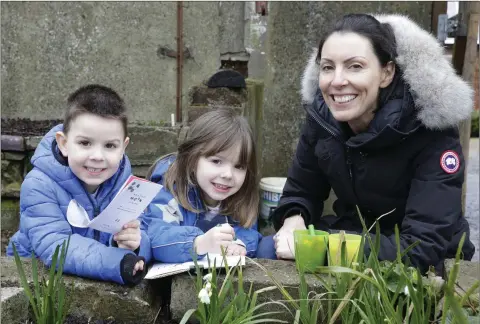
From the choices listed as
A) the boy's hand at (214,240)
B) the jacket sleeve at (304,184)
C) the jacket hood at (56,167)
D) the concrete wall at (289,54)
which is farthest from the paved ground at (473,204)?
the jacket hood at (56,167)

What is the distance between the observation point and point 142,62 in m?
6.28

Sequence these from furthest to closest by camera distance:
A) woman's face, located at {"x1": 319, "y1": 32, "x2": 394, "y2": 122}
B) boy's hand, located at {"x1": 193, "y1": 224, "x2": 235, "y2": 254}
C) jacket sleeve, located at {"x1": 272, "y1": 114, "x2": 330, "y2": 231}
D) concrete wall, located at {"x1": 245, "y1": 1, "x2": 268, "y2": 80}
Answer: concrete wall, located at {"x1": 245, "y1": 1, "x2": 268, "y2": 80} < jacket sleeve, located at {"x1": 272, "y1": 114, "x2": 330, "y2": 231} < woman's face, located at {"x1": 319, "y1": 32, "x2": 394, "y2": 122} < boy's hand, located at {"x1": 193, "y1": 224, "x2": 235, "y2": 254}

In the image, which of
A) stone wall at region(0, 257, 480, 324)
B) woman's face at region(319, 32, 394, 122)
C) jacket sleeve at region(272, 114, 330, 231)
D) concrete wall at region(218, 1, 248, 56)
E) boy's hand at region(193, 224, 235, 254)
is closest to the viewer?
stone wall at region(0, 257, 480, 324)

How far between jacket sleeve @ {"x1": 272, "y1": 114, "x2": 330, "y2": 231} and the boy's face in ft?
3.06

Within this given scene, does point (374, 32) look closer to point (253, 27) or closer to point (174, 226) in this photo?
point (174, 226)

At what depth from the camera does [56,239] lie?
6.64 ft

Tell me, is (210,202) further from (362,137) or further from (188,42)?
(188,42)

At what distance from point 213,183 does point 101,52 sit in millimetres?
4125

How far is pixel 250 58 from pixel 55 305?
5.26 metres

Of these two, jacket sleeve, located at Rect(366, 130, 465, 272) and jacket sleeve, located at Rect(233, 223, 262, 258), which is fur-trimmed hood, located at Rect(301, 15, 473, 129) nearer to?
jacket sleeve, located at Rect(366, 130, 465, 272)

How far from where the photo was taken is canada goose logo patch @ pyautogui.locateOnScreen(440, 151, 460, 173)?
7.67 ft

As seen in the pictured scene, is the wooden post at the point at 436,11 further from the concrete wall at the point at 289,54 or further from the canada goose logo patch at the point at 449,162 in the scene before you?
the canada goose logo patch at the point at 449,162

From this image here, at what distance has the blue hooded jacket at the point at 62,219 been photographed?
75.8 inches

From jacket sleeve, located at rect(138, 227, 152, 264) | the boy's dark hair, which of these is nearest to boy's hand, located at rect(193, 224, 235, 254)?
jacket sleeve, located at rect(138, 227, 152, 264)
